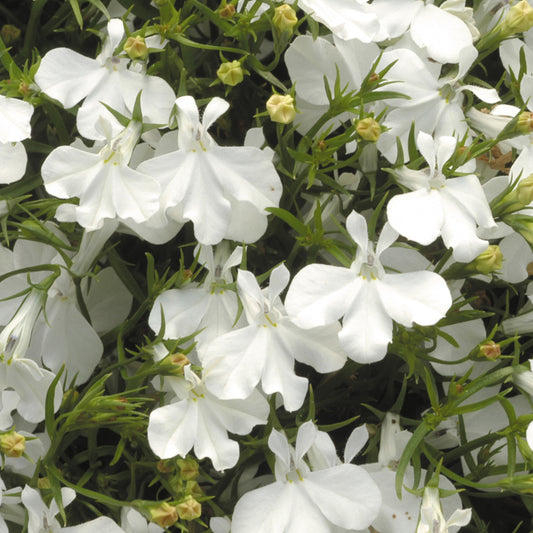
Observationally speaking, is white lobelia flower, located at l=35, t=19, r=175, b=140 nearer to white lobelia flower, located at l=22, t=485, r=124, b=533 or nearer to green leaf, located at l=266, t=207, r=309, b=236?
green leaf, located at l=266, t=207, r=309, b=236

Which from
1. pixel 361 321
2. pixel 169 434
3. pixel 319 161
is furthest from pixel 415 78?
pixel 169 434

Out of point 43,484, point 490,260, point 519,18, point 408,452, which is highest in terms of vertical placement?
point 519,18

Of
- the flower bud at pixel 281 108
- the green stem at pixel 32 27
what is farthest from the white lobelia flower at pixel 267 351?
the green stem at pixel 32 27

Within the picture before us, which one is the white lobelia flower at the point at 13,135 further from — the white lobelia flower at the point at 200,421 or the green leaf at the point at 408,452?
the green leaf at the point at 408,452

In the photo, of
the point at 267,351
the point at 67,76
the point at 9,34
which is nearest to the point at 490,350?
the point at 267,351

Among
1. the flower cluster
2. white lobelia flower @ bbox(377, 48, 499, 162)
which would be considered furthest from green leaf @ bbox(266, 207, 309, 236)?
white lobelia flower @ bbox(377, 48, 499, 162)

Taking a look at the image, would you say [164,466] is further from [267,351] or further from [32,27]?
[32,27]

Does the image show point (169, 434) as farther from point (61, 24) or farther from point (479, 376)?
point (61, 24)
